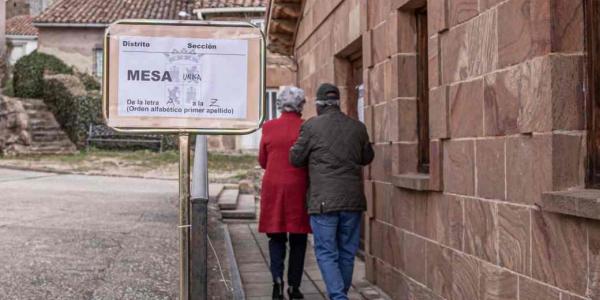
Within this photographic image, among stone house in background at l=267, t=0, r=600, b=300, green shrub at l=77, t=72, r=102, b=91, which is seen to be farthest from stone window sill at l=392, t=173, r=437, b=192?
green shrub at l=77, t=72, r=102, b=91

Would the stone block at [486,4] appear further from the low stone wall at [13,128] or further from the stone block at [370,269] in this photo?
the low stone wall at [13,128]

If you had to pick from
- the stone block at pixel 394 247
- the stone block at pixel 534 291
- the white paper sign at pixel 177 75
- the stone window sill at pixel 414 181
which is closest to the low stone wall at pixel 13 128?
the stone block at pixel 394 247

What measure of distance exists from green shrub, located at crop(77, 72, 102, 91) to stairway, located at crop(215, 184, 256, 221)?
1502cm

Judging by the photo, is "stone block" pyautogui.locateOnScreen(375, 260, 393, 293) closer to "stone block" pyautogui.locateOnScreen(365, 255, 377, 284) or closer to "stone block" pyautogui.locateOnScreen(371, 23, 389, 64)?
"stone block" pyautogui.locateOnScreen(365, 255, 377, 284)

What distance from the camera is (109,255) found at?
22.7ft

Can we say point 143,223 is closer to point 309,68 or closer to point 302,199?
point 309,68

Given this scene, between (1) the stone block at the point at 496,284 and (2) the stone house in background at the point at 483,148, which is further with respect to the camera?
(1) the stone block at the point at 496,284

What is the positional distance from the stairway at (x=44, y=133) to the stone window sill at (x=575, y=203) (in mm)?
22466

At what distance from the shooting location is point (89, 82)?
28281 mm

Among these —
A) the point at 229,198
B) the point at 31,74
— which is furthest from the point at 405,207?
the point at 31,74

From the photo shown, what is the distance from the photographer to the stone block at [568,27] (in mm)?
3160

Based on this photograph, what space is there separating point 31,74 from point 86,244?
2054 centimetres

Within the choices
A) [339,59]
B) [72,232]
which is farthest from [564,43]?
[72,232]

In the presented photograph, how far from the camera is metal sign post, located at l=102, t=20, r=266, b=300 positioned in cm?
356
